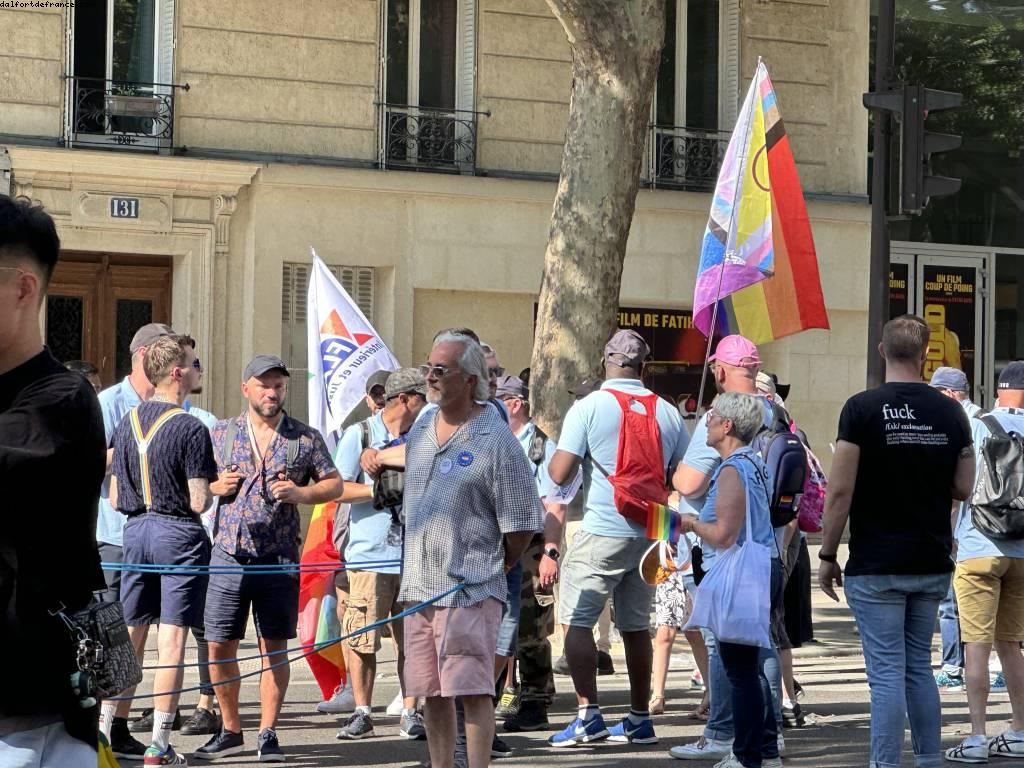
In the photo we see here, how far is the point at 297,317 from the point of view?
1867 centimetres

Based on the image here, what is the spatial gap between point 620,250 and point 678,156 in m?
6.89

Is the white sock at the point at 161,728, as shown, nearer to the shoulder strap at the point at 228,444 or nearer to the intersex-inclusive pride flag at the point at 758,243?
the shoulder strap at the point at 228,444

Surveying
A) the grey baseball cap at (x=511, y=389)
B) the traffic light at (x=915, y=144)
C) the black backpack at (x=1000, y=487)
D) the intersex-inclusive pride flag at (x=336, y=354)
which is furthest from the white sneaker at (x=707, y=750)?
the traffic light at (x=915, y=144)

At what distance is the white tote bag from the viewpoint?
7117 millimetres

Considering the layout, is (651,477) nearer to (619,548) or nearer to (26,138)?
(619,548)

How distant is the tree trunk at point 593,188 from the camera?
13.0m

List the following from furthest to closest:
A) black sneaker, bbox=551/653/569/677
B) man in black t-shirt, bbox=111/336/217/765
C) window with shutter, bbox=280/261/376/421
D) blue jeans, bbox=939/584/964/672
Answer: window with shutter, bbox=280/261/376/421 → black sneaker, bbox=551/653/569/677 → blue jeans, bbox=939/584/964/672 → man in black t-shirt, bbox=111/336/217/765

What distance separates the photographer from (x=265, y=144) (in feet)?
59.7

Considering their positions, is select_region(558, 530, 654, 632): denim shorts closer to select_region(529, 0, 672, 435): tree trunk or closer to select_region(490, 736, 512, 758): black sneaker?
select_region(490, 736, 512, 758): black sneaker

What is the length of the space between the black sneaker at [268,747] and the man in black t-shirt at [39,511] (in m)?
4.71

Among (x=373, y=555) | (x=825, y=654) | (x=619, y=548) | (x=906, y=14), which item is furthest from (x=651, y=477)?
(x=906, y=14)

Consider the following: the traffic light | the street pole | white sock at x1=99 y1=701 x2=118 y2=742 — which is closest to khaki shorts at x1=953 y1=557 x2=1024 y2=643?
white sock at x1=99 y1=701 x2=118 y2=742

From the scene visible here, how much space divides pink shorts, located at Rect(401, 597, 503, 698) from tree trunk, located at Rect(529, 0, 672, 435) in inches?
245

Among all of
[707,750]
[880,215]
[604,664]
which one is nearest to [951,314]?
[880,215]
